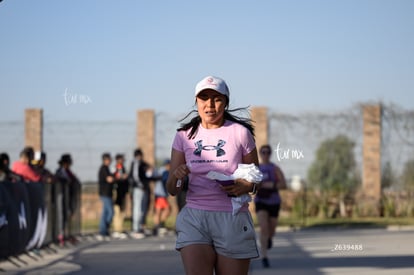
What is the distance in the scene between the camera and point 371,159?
35.0 m

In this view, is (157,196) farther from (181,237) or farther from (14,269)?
(181,237)

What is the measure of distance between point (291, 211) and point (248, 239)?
1061 inches

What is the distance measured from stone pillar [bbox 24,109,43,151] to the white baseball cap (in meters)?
25.4

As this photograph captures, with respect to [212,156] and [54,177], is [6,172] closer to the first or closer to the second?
[54,177]

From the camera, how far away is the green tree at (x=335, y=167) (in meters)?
34.6

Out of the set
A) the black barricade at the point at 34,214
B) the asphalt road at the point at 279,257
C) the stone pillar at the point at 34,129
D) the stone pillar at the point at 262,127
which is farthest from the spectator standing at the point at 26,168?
the stone pillar at the point at 262,127

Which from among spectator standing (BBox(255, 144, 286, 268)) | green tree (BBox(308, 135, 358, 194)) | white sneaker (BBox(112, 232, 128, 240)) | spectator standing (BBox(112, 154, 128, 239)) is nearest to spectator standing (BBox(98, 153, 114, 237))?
spectator standing (BBox(112, 154, 128, 239))

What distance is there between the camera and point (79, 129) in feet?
111

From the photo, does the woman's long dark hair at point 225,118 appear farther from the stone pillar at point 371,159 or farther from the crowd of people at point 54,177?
the stone pillar at point 371,159

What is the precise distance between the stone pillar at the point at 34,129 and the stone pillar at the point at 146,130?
2.94 meters

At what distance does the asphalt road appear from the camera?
16.3 m

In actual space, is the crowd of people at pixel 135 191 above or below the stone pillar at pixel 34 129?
below

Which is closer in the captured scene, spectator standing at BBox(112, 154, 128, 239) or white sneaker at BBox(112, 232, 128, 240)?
spectator standing at BBox(112, 154, 128, 239)

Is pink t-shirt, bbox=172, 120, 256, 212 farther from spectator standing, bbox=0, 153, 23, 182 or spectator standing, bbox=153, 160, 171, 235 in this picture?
spectator standing, bbox=153, 160, 171, 235
